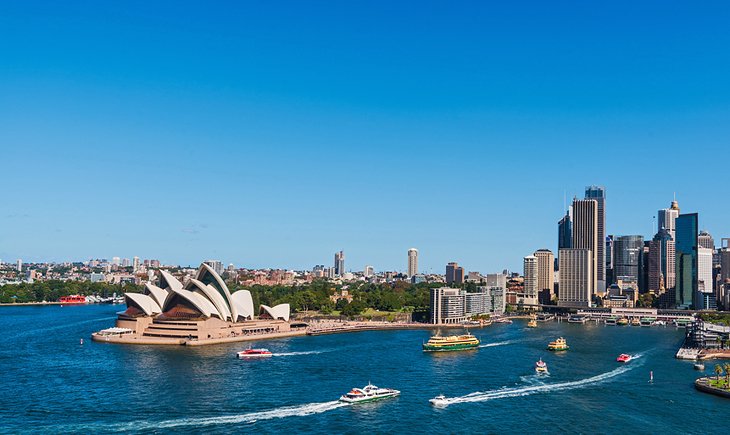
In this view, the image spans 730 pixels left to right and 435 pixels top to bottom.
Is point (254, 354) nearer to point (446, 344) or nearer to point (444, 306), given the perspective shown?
point (446, 344)

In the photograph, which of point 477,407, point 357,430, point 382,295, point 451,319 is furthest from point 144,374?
point 382,295

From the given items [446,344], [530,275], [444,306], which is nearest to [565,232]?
[530,275]

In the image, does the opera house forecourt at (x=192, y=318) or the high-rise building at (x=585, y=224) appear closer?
the opera house forecourt at (x=192, y=318)

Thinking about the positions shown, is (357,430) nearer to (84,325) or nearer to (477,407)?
(477,407)

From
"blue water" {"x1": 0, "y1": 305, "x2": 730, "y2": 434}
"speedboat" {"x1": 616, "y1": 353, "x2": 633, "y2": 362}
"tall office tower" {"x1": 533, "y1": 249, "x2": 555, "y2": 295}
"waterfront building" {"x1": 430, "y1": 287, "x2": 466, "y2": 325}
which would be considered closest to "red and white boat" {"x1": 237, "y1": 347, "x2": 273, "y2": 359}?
"blue water" {"x1": 0, "y1": 305, "x2": 730, "y2": 434}

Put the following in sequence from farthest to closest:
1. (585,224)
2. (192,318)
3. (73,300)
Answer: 1. (585,224)
2. (73,300)
3. (192,318)

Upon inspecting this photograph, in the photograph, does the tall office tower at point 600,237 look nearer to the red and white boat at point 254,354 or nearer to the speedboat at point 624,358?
the speedboat at point 624,358

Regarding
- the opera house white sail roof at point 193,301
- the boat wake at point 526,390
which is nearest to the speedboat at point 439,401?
the boat wake at point 526,390
